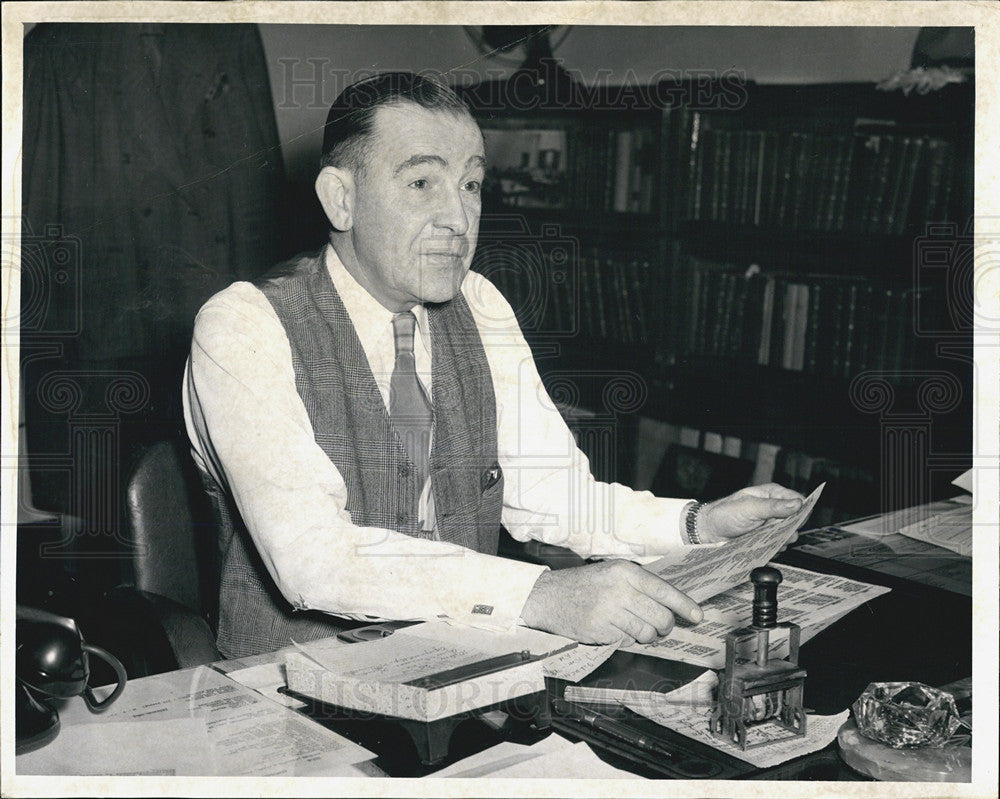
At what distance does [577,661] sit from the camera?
128cm

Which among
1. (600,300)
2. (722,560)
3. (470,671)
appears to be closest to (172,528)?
(470,671)

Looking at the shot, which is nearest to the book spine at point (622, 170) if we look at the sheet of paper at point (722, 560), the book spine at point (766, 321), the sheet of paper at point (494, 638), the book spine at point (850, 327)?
the book spine at point (766, 321)

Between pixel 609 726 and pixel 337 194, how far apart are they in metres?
1.01

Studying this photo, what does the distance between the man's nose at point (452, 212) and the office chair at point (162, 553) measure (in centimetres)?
59

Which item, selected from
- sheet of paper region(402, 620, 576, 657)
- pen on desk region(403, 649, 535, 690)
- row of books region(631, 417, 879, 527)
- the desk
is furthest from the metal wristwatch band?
row of books region(631, 417, 879, 527)

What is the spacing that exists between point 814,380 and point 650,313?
0.55 m

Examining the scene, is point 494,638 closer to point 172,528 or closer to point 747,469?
point 172,528

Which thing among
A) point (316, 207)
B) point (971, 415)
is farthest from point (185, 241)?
point (971, 415)

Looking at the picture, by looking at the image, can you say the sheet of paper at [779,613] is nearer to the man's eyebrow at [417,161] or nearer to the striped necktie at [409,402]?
the striped necktie at [409,402]

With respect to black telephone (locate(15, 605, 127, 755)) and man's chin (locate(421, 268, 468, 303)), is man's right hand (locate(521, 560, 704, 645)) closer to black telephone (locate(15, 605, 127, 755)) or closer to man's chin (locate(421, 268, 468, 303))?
black telephone (locate(15, 605, 127, 755))

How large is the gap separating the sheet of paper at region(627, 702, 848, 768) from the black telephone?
644 mm

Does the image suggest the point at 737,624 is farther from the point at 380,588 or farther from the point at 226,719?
the point at 226,719

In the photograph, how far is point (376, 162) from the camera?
65.2 inches

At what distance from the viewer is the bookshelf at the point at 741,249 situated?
2.56m
